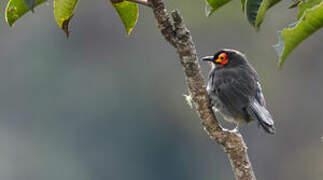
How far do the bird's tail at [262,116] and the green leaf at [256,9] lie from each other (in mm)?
1880

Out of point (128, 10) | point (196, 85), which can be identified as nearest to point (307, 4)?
point (196, 85)

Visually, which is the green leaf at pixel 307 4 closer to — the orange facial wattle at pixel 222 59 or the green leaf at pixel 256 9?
the green leaf at pixel 256 9

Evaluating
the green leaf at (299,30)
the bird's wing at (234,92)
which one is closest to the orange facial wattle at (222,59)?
the bird's wing at (234,92)

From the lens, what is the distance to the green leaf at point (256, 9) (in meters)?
2.97

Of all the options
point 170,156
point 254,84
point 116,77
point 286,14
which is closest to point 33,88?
point 116,77

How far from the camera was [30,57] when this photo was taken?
32344mm

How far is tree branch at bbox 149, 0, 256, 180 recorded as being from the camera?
3.51 m

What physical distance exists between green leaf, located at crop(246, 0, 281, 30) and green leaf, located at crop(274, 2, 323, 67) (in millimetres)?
98

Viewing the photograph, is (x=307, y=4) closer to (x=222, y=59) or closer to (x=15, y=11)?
(x=15, y=11)

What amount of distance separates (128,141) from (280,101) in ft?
18.8

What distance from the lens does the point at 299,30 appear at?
2998 millimetres

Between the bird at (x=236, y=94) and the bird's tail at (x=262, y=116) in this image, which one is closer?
the bird's tail at (x=262, y=116)

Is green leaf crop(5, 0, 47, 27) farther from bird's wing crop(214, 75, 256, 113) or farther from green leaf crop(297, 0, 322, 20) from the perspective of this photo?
bird's wing crop(214, 75, 256, 113)

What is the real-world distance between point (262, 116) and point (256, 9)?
7.92 feet
